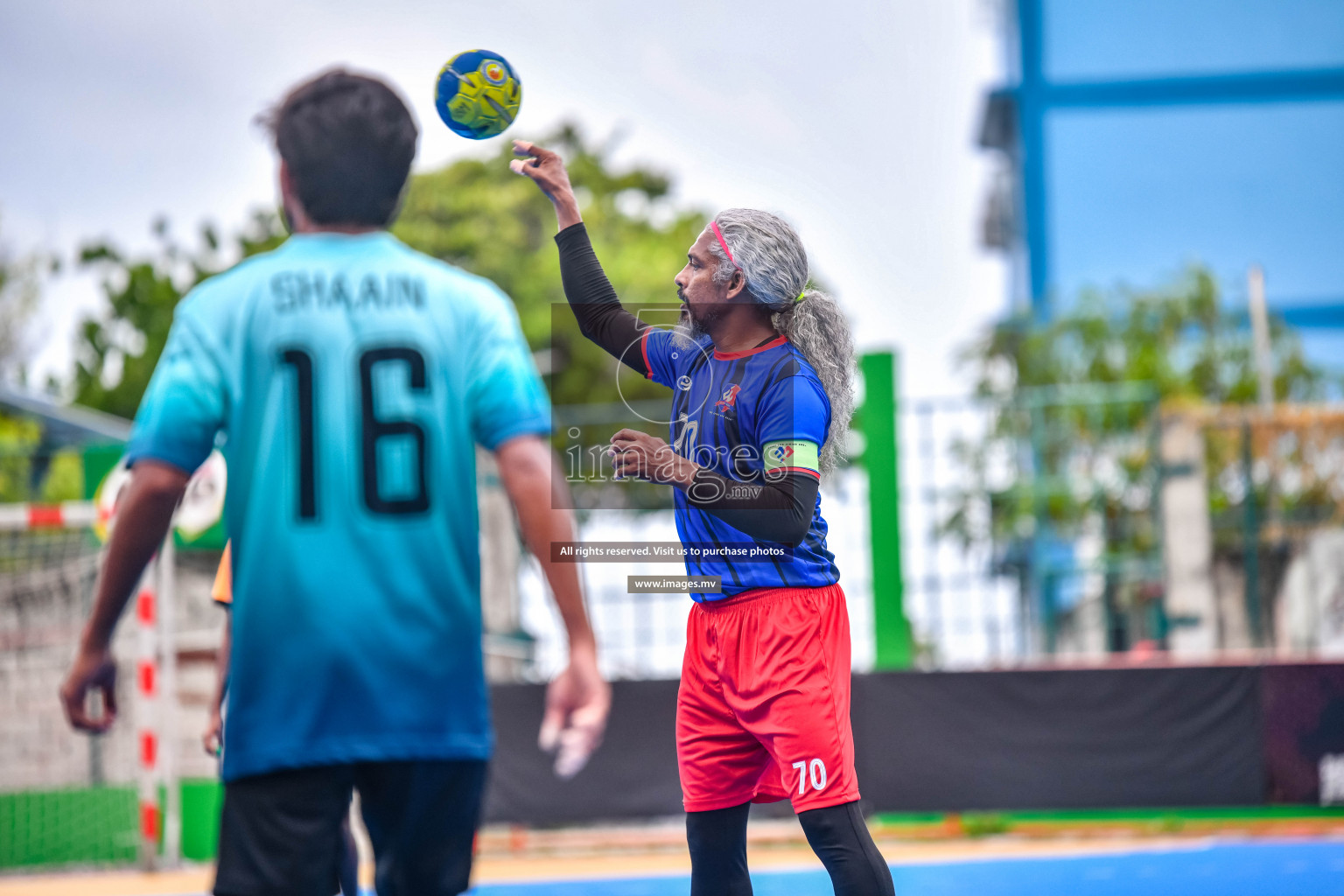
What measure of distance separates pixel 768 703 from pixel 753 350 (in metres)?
0.82

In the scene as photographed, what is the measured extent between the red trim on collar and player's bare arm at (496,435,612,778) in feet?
3.53

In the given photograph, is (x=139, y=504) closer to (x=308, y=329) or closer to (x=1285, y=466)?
(x=308, y=329)

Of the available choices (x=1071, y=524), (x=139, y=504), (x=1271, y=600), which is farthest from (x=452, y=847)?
(x=1271, y=600)

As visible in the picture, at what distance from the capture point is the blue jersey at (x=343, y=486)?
2.10 m

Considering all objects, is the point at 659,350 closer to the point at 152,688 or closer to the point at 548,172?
the point at 548,172

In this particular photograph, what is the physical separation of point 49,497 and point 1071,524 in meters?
10.3

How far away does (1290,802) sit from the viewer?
7855mm

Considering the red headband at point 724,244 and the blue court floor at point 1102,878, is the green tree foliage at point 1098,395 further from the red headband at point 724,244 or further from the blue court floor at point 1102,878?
the red headband at point 724,244

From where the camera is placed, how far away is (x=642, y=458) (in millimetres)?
2775

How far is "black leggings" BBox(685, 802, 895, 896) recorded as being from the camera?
9.59 feet

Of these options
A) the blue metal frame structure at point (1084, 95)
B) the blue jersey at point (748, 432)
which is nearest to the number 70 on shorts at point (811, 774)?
the blue jersey at point (748, 432)

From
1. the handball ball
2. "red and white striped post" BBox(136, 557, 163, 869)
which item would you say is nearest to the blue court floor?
"red and white striped post" BBox(136, 557, 163, 869)

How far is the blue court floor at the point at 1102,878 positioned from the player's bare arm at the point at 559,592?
425 cm

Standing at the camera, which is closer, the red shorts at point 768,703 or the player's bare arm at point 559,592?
the player's bare arm at point 559,592
